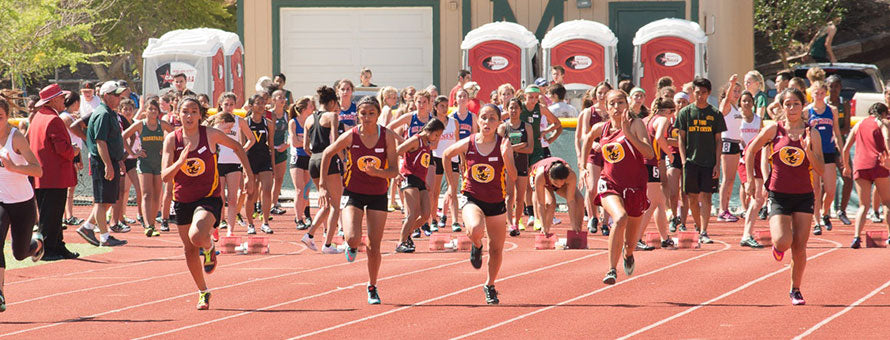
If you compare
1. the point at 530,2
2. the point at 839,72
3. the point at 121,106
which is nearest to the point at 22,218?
the point at 121,106

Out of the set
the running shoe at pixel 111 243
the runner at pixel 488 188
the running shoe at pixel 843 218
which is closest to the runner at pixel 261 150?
the running shoe at pixel 111 243

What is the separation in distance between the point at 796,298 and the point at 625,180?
5.36 ft

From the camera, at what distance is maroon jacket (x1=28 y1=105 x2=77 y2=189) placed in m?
13.1

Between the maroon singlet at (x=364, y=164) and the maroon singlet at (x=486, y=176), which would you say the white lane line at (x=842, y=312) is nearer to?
the maroon singlet at (x=486, y=176)

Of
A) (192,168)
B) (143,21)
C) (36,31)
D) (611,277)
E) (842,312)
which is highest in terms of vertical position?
(143,21)

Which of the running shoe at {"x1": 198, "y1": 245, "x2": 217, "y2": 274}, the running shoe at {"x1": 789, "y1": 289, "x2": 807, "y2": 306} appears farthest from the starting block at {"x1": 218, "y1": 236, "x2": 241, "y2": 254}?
the running shoe at {"x1": 789, "y1": 289, "x2": 807, "y2": 306}

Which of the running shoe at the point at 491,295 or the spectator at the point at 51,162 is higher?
the spectator at the point at 51,162

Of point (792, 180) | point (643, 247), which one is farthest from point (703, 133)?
point (792, 180)

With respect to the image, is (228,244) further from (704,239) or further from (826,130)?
(826,130)

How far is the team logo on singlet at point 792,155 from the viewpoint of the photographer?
33.7 ft

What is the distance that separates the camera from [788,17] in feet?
130

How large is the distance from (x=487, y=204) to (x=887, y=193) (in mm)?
5762

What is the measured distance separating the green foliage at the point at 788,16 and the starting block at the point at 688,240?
88.0ft

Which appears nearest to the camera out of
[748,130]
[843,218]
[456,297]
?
[456,297]
